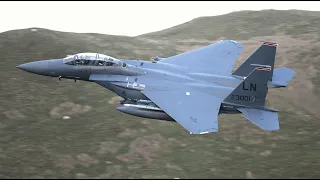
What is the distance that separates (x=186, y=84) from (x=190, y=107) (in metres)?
2.15

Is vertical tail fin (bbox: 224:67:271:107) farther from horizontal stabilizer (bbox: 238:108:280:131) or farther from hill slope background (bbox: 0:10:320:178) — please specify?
hill slope background (bbox: 0:10:320:178)

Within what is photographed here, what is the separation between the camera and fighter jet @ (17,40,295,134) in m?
22.6

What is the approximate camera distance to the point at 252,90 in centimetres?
2297

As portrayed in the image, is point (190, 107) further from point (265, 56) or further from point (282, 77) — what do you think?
point (282, 77)

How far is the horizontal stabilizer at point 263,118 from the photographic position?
2244 centimetres

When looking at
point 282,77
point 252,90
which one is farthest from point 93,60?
point 282,77

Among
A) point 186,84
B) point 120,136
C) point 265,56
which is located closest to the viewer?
point 120,136

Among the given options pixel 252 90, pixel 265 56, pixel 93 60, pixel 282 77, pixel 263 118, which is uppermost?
pixel 265 56

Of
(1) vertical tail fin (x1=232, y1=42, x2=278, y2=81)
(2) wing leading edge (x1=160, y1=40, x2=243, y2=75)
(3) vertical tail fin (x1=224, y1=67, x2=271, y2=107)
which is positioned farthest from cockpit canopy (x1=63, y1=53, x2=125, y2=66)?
(1) vertical tail fin (x1=232, y1=42, x2=278, y2=81)

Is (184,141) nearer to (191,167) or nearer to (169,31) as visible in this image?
(191,167)

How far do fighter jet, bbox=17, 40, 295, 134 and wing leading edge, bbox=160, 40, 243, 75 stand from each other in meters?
0.07

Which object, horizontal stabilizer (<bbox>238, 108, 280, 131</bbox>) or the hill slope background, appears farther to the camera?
horizontal stabilizer (<bbox>238, 108, 280, 131</bbox>)

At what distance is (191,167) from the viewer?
836 inches

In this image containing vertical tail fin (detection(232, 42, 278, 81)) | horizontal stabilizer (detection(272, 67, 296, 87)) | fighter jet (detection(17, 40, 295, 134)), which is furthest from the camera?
horizontal stabilizer (detection(272, 67, 296, 87))
